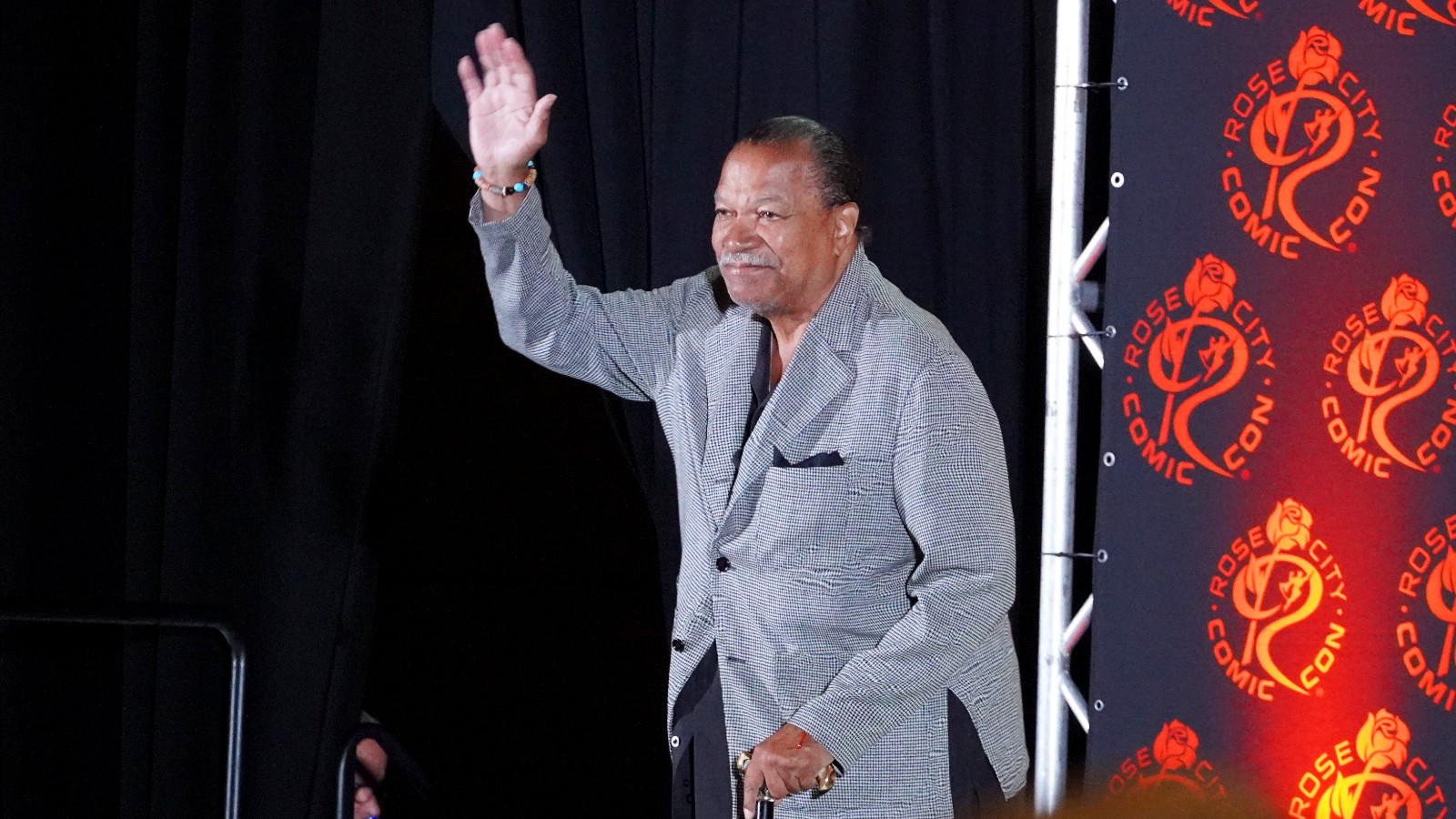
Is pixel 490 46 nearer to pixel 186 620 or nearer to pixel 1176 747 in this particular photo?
pixel 186 620

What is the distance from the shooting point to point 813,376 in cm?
213

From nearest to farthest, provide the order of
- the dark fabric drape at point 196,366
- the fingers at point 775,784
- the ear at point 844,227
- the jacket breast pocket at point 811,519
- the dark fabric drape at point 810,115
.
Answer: the fingers at point 775,784
the jacket breast pocket at point 811,519
the ear at point 844,227
the dark fabric drape at point 810,115
the dark fabric drape at point 196,366

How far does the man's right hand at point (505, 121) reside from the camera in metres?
2.19

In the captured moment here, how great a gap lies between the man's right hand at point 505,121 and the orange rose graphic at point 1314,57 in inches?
42.9

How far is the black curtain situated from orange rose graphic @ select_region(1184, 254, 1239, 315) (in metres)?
0.38

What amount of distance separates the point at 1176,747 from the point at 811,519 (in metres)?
0.69

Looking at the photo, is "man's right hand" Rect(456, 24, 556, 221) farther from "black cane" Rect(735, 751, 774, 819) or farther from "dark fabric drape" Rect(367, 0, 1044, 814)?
"black cane" Rect(735, 751, 774, 819)

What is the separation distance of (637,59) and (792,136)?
28.9 inches

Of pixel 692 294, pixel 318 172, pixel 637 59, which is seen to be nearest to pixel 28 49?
pixel 318 172

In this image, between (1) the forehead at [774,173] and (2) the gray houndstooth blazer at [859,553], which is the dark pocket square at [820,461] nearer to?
(2) the gray houndstooth blazer at [859,553]

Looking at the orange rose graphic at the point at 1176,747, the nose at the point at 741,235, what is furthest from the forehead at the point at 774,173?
the orange rose graphic at the point at 1176,747

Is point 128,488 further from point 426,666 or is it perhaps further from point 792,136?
point 792,136

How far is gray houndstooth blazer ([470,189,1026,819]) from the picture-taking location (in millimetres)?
1997

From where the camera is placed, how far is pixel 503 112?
2215mm
